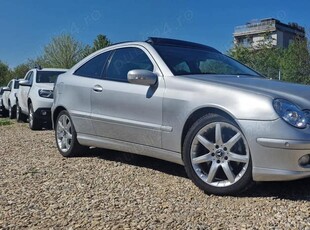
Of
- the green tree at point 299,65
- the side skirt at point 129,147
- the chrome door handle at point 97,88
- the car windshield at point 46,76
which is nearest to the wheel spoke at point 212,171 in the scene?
the side skirt at point 129,147

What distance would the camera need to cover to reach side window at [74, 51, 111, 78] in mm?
5306

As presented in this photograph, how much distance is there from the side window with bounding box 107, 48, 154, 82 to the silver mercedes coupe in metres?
0.02

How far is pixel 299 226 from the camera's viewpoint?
2984 millimetres

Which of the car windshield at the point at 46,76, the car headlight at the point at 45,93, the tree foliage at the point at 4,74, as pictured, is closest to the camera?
the car headlight at the point at 45,93

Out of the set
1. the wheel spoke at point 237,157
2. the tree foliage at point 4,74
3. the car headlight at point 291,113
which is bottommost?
the wheel spoke at point 237,157

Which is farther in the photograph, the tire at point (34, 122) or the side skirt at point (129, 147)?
the tire at point (34, 122)

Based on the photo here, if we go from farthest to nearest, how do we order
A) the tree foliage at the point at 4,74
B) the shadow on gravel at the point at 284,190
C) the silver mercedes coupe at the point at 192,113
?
1. the tree foliage at the point at 4,74
2. the shadow on gravel at the point at 284,190
3. the silver mercedes coupe at the point at 192,113

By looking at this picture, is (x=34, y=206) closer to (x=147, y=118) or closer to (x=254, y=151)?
(x=147, y=118)

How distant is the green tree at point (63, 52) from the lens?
130ft

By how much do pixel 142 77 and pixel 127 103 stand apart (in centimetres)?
45

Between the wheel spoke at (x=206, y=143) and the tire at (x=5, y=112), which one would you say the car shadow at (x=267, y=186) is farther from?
the tire at (x=5, y=112)

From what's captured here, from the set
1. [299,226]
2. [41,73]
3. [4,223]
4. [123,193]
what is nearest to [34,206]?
[4,223]

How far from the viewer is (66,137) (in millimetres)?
5797

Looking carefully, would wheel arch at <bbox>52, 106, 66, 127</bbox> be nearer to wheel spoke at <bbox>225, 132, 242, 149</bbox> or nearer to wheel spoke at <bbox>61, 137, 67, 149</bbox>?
wheel spoke at <bbox>61, 137, 67, 149</bbox>
